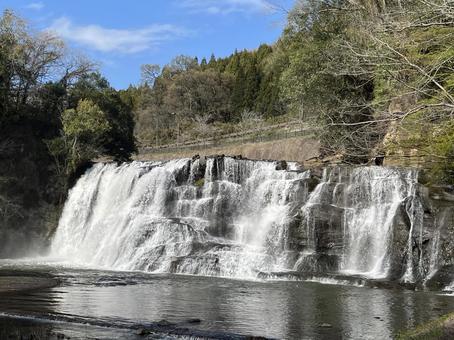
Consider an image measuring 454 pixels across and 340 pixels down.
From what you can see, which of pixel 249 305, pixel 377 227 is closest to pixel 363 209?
pixel 377 227

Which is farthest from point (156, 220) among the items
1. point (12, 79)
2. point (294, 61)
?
point (12, 79)

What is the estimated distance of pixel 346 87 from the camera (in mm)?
29297

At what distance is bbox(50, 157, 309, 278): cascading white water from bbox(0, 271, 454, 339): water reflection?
4.01m

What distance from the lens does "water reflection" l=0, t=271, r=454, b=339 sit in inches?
484

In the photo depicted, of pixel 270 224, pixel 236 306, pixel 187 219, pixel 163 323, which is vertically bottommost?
pixel 236 306

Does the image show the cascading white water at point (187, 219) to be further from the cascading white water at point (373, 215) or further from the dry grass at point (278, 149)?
the dry grass at point (278, 149)

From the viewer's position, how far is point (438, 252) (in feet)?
68.6

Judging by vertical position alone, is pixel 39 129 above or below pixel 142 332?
above

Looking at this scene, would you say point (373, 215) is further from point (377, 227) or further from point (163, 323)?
point (163, 323)

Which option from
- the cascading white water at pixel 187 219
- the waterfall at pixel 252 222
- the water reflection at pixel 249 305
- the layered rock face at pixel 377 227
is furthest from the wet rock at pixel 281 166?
the water reflection at pixel 249 305

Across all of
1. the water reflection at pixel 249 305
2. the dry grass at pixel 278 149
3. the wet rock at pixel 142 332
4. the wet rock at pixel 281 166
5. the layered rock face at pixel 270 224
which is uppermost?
the dry grass at pixel 278 149

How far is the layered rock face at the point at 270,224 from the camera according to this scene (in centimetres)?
2177

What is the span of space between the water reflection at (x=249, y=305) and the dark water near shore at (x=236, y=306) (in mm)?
17

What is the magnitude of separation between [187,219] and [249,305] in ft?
41.7
